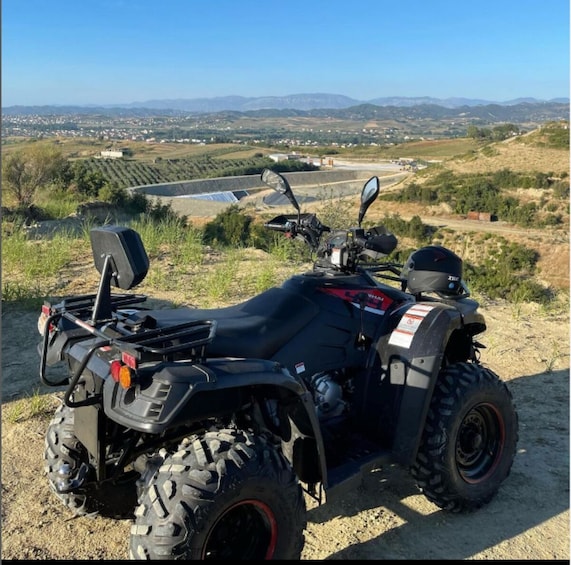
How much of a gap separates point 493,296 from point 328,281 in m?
6.29

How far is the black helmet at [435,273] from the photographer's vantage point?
3746 millimetres

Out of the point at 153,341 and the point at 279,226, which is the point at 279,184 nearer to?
the point at 279,226

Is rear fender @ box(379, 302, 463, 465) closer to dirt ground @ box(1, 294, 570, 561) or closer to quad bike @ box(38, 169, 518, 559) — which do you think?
quad bike @ box(38, 169, 518, 559)

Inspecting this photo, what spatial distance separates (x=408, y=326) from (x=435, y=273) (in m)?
0.57

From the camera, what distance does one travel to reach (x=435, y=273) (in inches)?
147

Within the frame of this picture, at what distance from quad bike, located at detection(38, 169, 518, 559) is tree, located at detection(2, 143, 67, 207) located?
52.8ft

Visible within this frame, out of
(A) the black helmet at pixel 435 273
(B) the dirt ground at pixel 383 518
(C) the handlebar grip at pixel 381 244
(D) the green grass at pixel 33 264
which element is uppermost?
(C) the handlebar grip at pixel 381 244

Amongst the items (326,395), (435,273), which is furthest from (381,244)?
(326,395)

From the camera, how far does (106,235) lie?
2584 millimetres

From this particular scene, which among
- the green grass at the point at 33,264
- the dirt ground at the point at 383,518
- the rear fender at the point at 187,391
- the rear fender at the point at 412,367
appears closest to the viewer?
the rear fender at the point at 187,391

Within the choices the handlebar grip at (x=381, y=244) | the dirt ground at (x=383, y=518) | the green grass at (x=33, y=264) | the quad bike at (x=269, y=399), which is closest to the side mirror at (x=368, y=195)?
the quad bike at (x=269, y=399)

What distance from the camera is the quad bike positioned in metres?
2.33

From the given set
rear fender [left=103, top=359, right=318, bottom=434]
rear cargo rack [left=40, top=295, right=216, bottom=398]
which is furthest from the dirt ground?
rear fender [left=103, top=359, right=318, bottom=434]

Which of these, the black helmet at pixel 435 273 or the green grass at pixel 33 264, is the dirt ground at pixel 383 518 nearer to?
the black helmet at pixel 435 273
